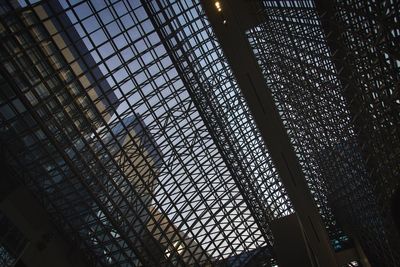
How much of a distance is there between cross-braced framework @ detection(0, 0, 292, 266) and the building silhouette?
106mm

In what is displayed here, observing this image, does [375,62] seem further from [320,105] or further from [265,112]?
[320,105]

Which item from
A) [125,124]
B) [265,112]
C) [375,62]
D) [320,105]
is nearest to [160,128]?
[125,124]

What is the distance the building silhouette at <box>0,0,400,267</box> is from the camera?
904 inches

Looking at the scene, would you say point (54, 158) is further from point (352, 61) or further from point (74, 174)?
point (352, 61)

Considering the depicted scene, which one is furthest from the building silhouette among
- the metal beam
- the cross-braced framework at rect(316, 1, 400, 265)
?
the cross-braced framework at rect(316, 1, 400, 265)

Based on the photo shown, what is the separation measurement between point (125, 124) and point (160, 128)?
3189 mm

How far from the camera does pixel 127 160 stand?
1355 inches

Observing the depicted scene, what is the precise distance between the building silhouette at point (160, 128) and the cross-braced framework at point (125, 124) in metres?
0.11

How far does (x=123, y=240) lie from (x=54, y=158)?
9.33 metres

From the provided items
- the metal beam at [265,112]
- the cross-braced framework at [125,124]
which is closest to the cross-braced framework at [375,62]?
the metal beam at [265,112]

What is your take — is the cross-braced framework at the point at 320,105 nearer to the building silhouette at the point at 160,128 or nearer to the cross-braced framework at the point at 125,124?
the building silhouette at the point at 160,128

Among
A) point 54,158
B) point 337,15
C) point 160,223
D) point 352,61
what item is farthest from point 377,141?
point 160,223

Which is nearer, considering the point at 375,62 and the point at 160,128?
the point at 375,62

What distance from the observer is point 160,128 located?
35844 mm
